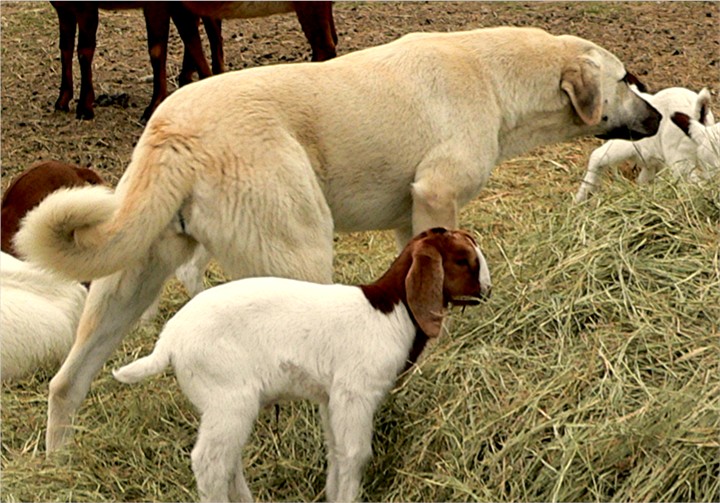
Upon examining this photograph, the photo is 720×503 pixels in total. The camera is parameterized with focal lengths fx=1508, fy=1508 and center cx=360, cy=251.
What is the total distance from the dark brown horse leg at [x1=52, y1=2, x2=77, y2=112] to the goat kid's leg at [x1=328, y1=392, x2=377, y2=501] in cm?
573

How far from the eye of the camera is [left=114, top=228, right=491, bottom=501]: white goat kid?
4551 mm

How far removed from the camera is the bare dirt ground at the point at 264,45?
941 centimetres

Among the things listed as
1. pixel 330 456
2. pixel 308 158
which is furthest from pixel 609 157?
pixel 330 456

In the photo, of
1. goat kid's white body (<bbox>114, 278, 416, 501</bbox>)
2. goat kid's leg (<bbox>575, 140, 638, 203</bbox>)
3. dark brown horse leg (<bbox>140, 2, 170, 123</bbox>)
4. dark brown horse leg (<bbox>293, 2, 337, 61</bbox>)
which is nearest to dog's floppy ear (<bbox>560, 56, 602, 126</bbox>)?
goat kid's leg (<bbox>575, 140, 638, 203</bbox>)

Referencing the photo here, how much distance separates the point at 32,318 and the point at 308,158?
166 cm

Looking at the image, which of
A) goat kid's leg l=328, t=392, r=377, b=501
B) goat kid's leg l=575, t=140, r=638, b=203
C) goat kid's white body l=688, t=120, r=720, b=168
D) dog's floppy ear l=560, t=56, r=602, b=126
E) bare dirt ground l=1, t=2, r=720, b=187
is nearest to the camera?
goat kid's leg l=328, t=392, r=377, b=501

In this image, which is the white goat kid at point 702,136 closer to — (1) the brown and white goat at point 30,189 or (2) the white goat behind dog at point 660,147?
(2) the white goat behind dog at point 660,147

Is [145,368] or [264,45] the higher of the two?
[145,368]

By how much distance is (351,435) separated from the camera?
15.2 feet

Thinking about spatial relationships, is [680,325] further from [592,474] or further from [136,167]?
[136,167]

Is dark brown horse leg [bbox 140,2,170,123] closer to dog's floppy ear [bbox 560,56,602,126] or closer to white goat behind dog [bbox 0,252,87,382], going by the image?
white goat behind dog [bbox 0,252,87,382]

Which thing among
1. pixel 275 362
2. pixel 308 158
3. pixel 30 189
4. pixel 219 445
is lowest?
pixel 30 189

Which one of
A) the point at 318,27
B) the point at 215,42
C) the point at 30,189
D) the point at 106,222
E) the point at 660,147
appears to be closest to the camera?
the point at 106,222

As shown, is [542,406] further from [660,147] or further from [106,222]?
[660,147]
